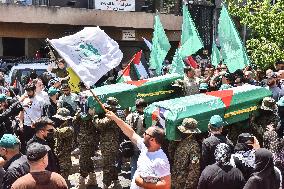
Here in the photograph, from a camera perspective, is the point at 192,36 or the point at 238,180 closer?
the point at 238,180

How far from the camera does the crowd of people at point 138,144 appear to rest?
5.26 m

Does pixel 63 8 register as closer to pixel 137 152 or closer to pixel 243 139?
pixel 137 152

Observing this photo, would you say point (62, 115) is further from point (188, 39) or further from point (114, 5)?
point (114, 5)

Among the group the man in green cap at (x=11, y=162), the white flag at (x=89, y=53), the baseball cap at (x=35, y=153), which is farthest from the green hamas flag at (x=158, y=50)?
the baseball cap at (x=35, y=153)

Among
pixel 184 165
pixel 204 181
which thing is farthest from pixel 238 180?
pixel 184 165

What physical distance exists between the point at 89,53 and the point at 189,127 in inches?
64.0

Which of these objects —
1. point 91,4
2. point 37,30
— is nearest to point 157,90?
point 37,30

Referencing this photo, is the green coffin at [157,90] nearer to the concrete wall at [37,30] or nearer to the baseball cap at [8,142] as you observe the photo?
the baseball cap at [8,142]

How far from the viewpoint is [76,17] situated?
23.9 meters

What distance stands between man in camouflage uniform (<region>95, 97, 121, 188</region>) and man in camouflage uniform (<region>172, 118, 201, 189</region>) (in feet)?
5.63

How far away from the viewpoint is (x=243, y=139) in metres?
6.18

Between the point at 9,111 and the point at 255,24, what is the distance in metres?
10.0

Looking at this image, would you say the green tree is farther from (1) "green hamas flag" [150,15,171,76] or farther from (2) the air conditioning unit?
(2) the air conditioning unit

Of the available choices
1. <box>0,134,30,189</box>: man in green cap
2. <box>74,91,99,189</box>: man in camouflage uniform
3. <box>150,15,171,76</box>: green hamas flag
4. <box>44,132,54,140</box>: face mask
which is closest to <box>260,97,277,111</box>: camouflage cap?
<box>74,91,99,189</box>: man in camouflage uniform
